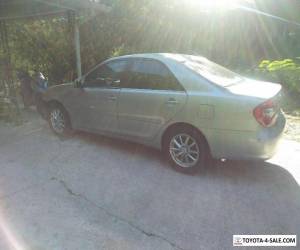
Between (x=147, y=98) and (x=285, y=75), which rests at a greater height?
(x=147, y=98)

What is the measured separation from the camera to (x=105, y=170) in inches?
168

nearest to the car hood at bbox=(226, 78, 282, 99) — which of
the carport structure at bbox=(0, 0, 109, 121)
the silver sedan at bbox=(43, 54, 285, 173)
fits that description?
the silver sedan at bbox=(43, 54, 285, 173)

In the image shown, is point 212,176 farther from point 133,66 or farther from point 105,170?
point 133,66

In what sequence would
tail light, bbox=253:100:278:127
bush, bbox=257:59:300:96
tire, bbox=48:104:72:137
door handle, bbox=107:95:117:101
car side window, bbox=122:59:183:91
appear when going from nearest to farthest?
1. tail light, bbox=253:100:278:127
2. car side window, bbox=122:59:183:91
3. door handle, bbox=107:95:117:101
4. tire, bbox=48:104:72:137
5. bush, bbox=257:59:300:96

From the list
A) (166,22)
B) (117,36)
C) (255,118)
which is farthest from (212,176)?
(166,22)

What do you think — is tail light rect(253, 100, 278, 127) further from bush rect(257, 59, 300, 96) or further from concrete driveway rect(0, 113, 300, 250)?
bush rect(257, 59, 300, 96)

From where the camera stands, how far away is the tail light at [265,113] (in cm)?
347

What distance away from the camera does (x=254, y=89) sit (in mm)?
3869

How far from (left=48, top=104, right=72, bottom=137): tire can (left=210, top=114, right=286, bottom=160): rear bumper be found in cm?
297

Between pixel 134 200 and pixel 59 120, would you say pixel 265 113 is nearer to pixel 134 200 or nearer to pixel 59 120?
pixel 134 200

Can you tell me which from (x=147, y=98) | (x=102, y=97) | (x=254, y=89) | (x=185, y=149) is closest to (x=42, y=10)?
(x=102, y=97)

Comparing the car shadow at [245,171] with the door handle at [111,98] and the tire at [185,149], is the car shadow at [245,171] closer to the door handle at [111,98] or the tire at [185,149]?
the tire at [185,149]

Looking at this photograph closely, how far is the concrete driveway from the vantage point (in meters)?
2.86

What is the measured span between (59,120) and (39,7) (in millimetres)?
2953
